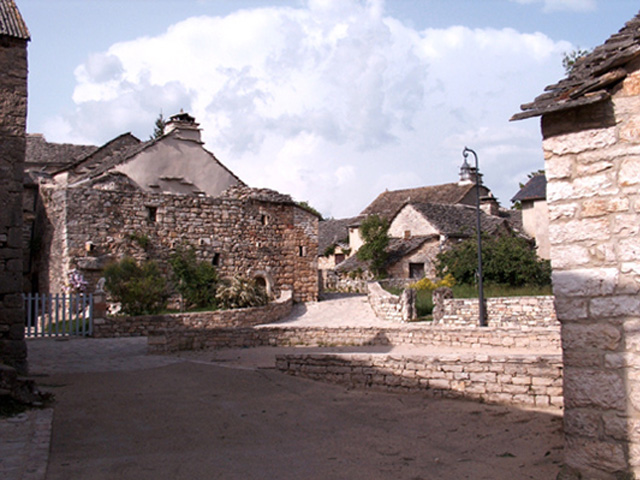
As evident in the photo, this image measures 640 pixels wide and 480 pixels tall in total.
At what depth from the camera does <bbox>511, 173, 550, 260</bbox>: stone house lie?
33.0 m

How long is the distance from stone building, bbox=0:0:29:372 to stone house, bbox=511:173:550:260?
27666mm

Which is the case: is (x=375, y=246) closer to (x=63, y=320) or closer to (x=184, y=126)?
(x=184, y=126)

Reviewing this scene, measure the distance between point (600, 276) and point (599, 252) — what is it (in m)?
0.20

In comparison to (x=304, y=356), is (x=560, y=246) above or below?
above

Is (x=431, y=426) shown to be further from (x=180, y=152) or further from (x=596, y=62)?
(x=180, y=152)

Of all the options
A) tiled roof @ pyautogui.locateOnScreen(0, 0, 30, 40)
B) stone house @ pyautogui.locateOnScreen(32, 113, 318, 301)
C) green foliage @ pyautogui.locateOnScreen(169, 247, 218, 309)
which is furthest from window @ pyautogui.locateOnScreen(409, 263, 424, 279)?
tiled roof @ pyautogui.locateOnScreen(0, 0, 30, 40)

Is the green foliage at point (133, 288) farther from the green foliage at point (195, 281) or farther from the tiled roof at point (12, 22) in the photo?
the tiled roof at point (12, 22)

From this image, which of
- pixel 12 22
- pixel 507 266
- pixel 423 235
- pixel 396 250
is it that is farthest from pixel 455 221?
pixel 12 22

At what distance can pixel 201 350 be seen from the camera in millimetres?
15109

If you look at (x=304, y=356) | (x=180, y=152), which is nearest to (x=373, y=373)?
(x=304, y=356)

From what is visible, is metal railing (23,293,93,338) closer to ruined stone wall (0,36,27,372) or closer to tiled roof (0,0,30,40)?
ruined stone wall (0,36,27,372)

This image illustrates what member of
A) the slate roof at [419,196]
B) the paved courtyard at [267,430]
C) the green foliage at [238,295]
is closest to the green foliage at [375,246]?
the slate roof at [419,196]

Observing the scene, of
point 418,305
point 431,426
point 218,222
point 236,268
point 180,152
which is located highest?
point 180,152

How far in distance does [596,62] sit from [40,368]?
34.7ft
